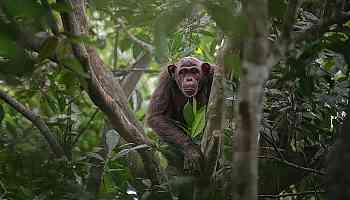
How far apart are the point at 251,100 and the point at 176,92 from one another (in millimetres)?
4790

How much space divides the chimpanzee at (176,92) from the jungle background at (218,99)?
0.81 m

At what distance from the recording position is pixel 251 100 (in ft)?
5.99

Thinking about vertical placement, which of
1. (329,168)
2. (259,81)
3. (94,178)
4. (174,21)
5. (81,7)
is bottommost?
(94,178)

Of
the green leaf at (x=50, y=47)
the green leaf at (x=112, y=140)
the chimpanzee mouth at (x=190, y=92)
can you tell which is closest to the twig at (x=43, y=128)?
the green leaf at (x=112, y=140)

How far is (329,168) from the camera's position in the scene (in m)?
1.90

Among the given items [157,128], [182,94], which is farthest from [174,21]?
[182,94]

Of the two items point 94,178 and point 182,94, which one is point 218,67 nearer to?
point 94,178

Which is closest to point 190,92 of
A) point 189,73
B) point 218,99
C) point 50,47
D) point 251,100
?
point 189,73

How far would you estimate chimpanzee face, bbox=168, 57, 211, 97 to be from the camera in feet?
20.2

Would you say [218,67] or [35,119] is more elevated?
[218,67]

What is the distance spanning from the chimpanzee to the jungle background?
808 mm

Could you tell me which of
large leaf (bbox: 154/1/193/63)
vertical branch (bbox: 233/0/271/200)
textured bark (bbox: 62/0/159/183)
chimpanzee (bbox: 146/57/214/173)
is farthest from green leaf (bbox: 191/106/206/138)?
vertical branch (bbox: 233/0/271/200)

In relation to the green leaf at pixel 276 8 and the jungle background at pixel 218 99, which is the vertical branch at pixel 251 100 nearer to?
the jungle background at pixel 218 99

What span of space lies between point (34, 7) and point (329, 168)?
1213mm
